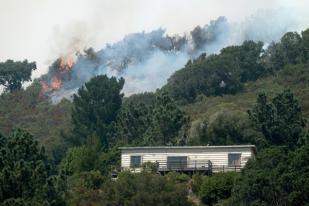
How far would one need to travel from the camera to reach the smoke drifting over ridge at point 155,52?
136m

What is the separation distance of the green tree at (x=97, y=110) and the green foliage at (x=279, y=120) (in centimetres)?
1673

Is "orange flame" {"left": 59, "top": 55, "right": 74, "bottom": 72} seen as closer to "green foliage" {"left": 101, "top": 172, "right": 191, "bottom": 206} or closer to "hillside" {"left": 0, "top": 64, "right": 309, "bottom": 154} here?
"hillside" {"left": 0, "top": 64, "right": 309, "bottom": 154}

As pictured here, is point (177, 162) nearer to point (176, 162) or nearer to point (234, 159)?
point (176, 162)

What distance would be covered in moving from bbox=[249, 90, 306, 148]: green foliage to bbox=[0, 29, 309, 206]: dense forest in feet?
0.27

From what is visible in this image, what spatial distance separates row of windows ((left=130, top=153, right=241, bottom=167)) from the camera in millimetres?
76750

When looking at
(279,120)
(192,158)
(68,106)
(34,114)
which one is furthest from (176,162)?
(34,114)

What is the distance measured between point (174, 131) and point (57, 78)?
189ft

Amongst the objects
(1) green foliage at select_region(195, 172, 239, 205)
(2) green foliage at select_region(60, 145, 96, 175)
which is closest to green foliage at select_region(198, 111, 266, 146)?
(2) green foliage at select_region(60, 145, 96, 175)

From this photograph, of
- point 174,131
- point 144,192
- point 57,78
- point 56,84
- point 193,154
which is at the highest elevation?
point 57,78

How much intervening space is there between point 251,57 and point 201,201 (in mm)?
52486

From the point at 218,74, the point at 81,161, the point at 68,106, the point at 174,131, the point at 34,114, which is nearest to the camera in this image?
the point at 81,161

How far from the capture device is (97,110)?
96.9 m

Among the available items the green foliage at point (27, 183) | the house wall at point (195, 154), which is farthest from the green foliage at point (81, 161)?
the green foliage at point (27, 183)

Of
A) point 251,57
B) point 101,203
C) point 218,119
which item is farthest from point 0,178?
point 251,57
